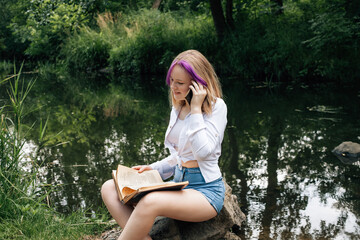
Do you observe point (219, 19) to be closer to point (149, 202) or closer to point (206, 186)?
point (206, 186)

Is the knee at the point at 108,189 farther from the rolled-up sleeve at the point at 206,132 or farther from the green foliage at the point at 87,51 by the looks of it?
the green foliage at the point at 87,51

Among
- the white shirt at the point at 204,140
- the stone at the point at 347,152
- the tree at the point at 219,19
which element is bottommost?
the stone at the point at 347,152

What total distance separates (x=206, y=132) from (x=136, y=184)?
480 mm

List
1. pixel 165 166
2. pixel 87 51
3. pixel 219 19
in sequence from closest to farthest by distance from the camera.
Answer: pixel 165 166 → pixel 219 19 → pixel 87 51

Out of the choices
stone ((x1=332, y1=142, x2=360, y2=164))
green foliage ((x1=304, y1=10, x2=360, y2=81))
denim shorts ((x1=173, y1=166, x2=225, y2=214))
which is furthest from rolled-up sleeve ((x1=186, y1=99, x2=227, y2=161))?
green foliage ((x1=304, y1=10, x2=360, y2=81))

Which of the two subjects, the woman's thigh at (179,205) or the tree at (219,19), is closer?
the woman's thigh at (179,205)

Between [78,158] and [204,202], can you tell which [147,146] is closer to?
[78,158]

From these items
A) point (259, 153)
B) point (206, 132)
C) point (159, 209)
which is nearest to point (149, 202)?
point (159, 209)

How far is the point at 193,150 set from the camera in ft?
7.07

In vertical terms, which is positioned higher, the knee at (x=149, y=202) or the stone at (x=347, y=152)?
the knee at (x=149, y=202)

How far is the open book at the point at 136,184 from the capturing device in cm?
200

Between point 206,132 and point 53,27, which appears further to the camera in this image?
point 53,27

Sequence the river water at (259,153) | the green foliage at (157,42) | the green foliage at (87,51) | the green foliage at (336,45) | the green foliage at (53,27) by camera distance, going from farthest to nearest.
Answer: the green foliage at (53,27)
the green foliage at (87,51)
the green foliage at (157,42)
the green foliage at (336,45)
the river water at (259,153)

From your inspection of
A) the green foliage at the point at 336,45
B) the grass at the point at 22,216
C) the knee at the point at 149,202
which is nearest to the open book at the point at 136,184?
the knee at the point at 149,202
